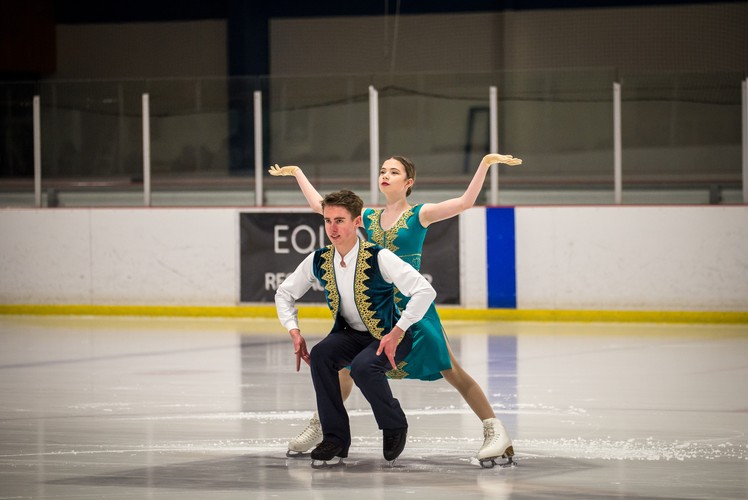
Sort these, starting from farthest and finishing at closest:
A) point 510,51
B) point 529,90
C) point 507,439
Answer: point 510,51 → point 529,90 → point 507,439

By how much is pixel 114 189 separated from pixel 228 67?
6.18 m

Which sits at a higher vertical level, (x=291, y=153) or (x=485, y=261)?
(x=291, y=153)

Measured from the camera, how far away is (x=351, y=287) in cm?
534

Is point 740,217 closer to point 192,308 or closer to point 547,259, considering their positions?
point 547,259

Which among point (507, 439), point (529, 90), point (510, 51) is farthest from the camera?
point (510, 51)

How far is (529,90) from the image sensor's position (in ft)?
41.0

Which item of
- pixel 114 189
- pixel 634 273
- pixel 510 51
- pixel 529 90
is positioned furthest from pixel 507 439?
pixel 510 51

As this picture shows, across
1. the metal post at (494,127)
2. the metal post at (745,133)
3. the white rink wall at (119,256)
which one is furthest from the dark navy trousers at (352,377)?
the white rink wall at (119,256)

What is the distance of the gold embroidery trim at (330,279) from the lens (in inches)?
213

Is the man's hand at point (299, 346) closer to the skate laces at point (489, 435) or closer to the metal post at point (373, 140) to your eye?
the skate laces at point (489, 435)

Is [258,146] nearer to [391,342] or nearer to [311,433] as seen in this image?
[311,433]

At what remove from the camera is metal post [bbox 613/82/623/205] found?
40.0 feet

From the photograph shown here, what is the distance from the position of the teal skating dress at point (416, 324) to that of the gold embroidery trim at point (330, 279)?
1.01ft

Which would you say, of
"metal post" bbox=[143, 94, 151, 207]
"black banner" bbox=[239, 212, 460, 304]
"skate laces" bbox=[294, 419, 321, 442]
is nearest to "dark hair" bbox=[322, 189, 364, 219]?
"skate laces" bbox=[294, 419, 321, 442]
